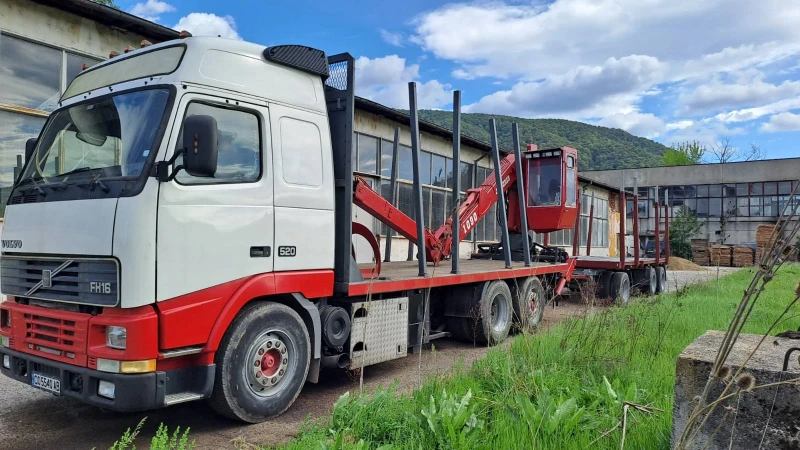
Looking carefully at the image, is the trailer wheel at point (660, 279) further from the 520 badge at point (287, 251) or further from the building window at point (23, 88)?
the building window at point (23, 88)

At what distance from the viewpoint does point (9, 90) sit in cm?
851

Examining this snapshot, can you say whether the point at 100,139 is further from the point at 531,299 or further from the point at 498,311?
the point at 531,299

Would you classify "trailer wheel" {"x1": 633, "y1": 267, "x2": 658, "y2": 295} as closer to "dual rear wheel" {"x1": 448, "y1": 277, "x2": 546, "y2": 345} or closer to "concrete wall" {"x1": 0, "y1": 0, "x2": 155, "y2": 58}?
"dual rear wheel" {"x1": 448, "y1": 277, "x2": 546, "y2": 345}

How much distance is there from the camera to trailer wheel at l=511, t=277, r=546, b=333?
903 centimetres

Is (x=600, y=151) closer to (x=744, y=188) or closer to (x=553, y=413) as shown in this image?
(x=744, y=188)

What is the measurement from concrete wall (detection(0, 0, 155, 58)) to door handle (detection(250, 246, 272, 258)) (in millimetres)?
6503

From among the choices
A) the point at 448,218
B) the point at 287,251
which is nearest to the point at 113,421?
the point at 287,251

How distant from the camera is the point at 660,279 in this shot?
56.2 feet

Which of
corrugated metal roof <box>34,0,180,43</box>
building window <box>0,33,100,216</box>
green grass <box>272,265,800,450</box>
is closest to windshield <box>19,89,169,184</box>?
green grass <box>272,265,800,450</box>

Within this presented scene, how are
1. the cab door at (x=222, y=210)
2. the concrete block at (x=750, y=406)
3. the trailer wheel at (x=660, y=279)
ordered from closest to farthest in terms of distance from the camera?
the concrete block at (x=750, y=406) < the cab door at (x=222, y=210) < the trailer wheel at (x=660, y=279)

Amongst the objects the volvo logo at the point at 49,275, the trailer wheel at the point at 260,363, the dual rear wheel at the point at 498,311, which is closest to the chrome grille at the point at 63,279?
the volvo logo at the point at 49,275

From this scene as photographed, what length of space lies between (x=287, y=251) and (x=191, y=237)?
3.04 ft

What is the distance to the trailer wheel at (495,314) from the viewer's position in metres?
8.03

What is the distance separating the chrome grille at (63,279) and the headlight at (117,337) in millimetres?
181
